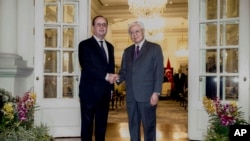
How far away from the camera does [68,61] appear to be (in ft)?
14.5

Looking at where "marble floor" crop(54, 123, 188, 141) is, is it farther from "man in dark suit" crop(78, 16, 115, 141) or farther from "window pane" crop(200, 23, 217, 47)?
"window pane" crop(200, 23, 217, 47)

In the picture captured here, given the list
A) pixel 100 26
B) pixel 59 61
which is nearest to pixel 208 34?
pixel 100 26

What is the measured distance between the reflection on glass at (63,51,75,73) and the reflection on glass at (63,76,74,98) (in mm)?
112

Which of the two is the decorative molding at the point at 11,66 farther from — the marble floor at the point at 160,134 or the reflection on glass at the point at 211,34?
the reflection on glass at the point at 211,34

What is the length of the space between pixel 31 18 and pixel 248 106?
312 centimetres

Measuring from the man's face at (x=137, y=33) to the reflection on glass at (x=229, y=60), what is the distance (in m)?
1.62

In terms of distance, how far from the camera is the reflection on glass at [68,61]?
4418mm

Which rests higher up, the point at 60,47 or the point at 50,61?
the point at 60,47

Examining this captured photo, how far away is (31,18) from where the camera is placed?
4.39 m

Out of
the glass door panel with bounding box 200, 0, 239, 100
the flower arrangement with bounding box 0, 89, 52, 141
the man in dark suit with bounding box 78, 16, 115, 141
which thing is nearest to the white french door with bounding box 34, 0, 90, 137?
the flower arrangement with bounding box 0, 89, 52, 141

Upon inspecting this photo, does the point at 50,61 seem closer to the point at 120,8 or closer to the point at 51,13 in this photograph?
the point at 51,13

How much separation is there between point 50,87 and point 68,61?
0.44 meters

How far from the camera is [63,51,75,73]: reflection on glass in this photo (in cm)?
442

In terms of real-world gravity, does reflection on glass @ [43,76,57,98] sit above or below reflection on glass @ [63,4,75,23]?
below
